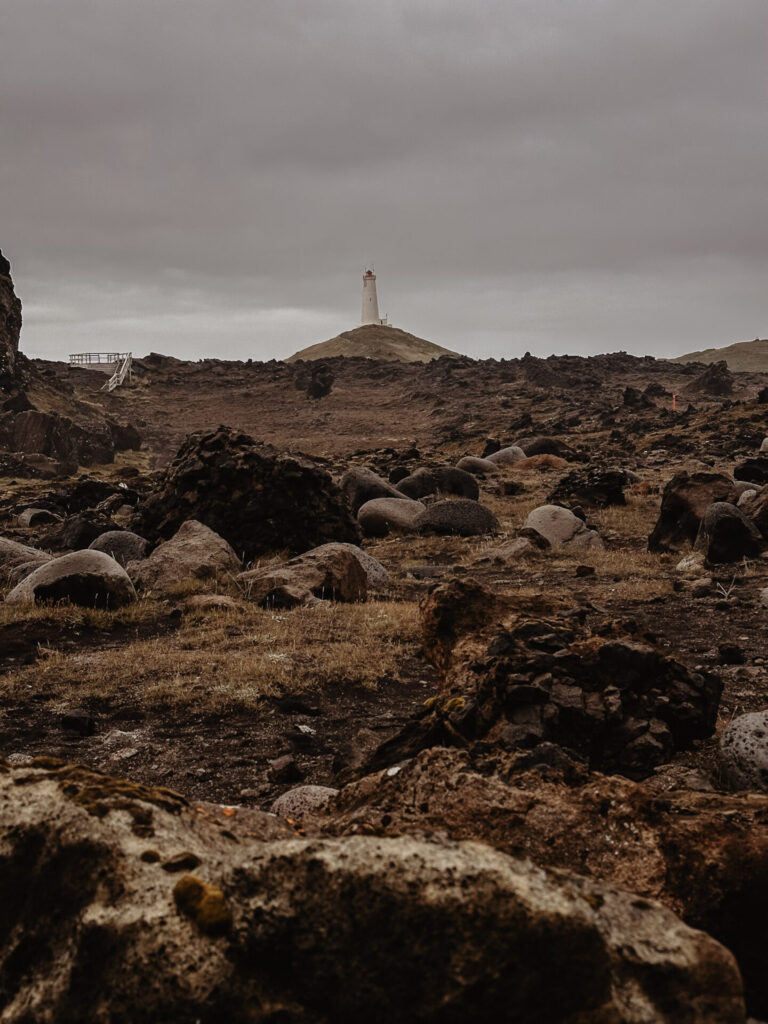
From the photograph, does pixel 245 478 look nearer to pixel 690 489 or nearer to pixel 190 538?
pixel 190 538

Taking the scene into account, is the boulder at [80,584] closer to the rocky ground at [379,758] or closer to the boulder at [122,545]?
the rocky ground at [379,758]

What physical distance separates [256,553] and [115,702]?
6.49m

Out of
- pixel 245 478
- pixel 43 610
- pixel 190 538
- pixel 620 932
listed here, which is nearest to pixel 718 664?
pixel 620 932

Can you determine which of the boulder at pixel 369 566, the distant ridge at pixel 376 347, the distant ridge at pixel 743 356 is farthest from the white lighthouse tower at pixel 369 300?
the boulder at pixel 369 566

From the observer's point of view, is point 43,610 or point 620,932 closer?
point 620,932

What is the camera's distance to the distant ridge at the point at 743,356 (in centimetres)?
7025

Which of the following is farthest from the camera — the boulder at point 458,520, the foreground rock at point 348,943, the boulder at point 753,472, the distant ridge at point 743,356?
the distant ridge at point 743,356

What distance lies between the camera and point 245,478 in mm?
12906

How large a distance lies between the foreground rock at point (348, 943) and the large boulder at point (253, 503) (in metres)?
10.5

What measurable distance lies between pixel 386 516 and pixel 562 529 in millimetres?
3568

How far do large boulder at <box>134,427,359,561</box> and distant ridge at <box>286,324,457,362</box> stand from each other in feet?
194

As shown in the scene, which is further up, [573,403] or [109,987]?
[573,403]

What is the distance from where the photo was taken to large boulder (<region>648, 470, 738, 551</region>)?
12.1 meters

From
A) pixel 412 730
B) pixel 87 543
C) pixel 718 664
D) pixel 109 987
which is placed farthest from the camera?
pixel 87 543
